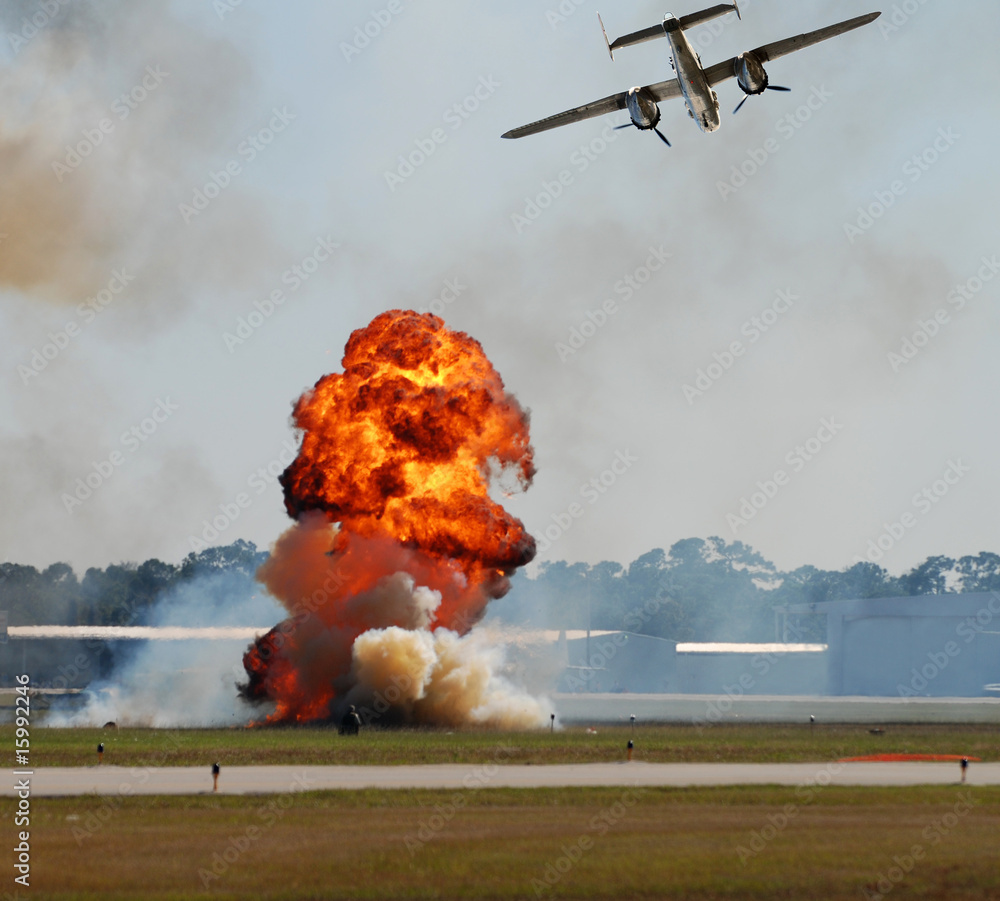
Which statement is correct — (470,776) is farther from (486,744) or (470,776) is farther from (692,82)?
(692,82)

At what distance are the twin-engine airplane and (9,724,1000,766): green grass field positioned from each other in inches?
926

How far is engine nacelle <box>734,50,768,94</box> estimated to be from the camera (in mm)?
40438

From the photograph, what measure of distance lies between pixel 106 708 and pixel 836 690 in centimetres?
9350

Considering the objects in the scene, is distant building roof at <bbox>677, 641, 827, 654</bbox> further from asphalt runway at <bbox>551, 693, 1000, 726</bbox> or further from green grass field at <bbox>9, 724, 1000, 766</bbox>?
green grass field at <bbox>9, 724, 1000, 766</bbox>

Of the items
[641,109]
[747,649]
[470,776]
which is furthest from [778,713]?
[747,649]

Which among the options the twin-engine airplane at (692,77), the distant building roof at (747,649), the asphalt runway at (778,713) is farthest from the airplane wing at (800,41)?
the distant building roof at (747,649)

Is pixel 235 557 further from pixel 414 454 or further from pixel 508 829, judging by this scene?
pixel 508 829

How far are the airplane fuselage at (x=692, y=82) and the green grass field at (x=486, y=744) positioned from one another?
2339 cm

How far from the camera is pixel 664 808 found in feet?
105

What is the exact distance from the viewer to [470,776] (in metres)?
39.5

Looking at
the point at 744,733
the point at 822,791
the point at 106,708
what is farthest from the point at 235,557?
the point at 822,791

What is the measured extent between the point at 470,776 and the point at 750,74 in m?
24.7

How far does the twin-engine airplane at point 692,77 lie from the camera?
39.3 meters

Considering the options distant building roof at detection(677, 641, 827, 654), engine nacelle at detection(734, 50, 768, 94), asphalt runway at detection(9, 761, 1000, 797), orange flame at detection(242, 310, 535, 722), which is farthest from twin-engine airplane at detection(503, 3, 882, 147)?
distant building roof at detection(677, 641, 827, 654)
